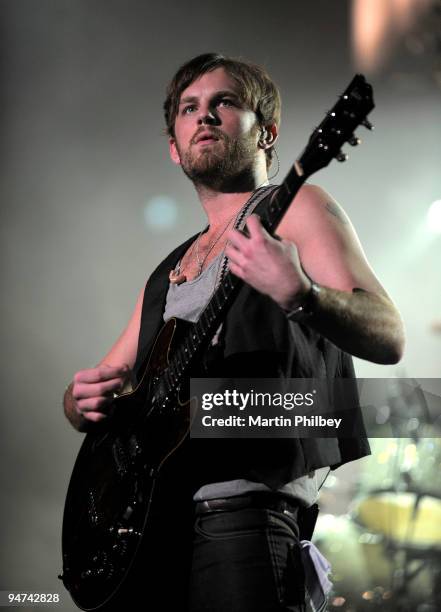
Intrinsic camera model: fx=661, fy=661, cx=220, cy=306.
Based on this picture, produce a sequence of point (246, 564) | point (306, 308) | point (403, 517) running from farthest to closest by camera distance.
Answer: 1. point (403, 517)
2. point (246, 564)
3. point (306, 308)

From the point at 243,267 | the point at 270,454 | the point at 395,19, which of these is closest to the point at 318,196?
the point at 243,267

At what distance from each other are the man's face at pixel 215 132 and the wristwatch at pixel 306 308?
0.82 metres

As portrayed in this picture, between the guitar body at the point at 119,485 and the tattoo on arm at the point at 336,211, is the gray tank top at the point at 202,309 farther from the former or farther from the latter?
the tattoo on arm at the point at 336,211

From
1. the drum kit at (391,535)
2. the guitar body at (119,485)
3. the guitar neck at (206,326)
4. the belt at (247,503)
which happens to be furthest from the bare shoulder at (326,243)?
the drum kit at (391,535)

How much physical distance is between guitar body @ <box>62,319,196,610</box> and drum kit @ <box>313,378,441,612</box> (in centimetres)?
174

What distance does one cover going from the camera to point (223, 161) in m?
1.92

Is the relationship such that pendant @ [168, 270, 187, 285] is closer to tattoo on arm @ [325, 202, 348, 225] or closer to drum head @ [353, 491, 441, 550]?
tattoo on arm @ [325, 202, 348, 225]

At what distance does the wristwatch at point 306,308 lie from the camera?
1213mm

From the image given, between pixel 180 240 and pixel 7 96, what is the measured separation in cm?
113

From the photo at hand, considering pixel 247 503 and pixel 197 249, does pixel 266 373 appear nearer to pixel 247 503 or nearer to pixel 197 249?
pixel 247 503

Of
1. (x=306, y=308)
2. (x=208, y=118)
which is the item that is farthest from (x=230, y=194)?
(x=306, y=308)

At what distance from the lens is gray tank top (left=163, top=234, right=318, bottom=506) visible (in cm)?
139

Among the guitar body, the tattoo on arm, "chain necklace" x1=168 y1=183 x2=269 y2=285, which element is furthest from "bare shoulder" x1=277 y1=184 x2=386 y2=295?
the guitar body

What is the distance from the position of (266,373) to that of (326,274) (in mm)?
253
